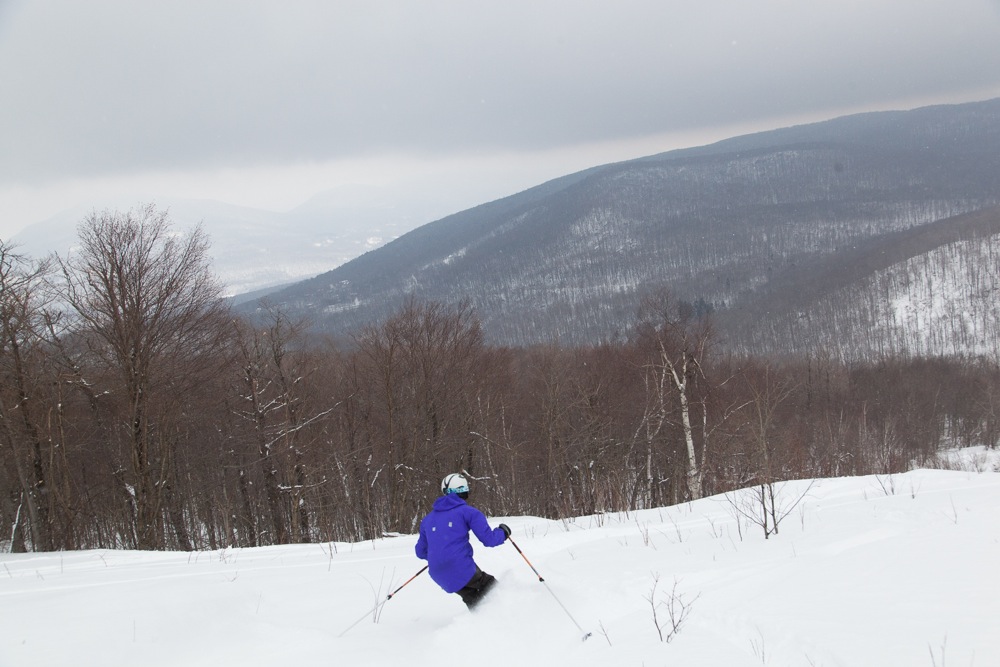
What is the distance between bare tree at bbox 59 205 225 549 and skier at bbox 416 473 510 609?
1275 cm

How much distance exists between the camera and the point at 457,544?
16.8ft

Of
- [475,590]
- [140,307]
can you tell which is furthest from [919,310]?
[475,590]

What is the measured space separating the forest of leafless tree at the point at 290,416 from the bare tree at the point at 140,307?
0.17 ft

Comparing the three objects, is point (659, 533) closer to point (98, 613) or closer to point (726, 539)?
point (726, 539)

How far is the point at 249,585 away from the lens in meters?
6.20

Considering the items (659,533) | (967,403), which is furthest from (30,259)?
(967,403)

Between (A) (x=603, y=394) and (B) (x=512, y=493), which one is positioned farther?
(B) (x=512, y=493)

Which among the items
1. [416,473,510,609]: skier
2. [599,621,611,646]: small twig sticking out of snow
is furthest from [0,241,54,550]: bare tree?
[599,621,611,646]: small twig sticking out of snow

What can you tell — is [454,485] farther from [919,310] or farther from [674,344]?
[919,310]

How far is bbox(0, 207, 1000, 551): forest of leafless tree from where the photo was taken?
14.8m

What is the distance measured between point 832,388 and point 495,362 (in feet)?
167

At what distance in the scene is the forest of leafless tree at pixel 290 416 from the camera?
48.5 ft

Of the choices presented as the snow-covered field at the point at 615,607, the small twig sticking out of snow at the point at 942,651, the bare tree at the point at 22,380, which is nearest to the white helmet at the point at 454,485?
the snow-covered field at the point at 615,607

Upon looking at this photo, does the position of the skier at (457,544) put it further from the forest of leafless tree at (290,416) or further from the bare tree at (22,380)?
the bare tree at (22,380)
